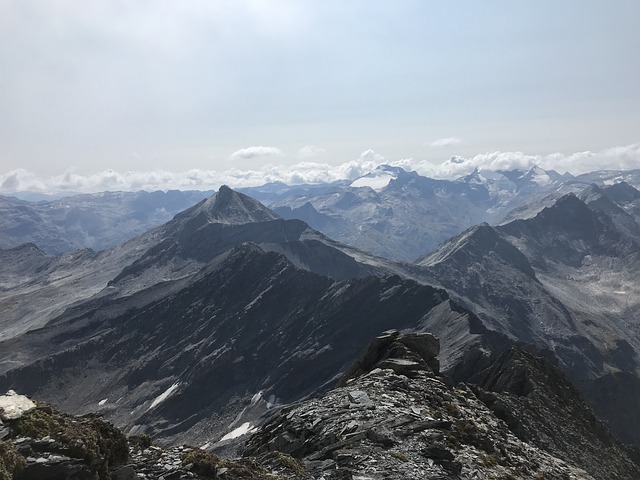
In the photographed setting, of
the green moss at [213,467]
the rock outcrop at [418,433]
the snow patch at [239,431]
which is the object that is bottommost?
the snow patch at [239,431]

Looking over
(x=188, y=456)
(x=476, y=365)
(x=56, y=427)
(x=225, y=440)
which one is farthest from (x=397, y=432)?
(x=225, y=440)

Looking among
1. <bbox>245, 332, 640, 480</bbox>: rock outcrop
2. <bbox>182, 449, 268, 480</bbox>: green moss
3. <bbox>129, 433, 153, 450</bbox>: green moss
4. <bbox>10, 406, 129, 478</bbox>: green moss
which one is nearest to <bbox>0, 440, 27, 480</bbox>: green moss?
<bbox>10, 406, 129, 478</bbox>: green moss

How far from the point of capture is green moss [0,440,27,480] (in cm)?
1555

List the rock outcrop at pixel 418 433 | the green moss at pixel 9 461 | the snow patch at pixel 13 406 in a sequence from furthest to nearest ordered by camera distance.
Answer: the rock outcrop at pixel 418 433
the snow patch at pixel 13 406
the green moss at pixel 9 461

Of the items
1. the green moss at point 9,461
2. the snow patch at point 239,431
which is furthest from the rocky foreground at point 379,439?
the snow patch at point 239,431

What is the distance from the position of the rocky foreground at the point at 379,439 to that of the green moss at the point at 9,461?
0.11 feet

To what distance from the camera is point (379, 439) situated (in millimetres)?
27578

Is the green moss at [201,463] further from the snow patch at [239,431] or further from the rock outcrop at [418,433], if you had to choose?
the snow patch at [239,431]

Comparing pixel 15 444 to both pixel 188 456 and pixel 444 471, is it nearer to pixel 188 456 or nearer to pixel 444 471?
pixel 188 456

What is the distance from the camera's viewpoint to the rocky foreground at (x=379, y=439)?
17891 millimetres

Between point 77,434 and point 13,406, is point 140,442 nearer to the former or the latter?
point 77,434

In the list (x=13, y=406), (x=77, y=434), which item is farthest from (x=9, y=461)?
(x=13, y=406)

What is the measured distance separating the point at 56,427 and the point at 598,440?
54.6m

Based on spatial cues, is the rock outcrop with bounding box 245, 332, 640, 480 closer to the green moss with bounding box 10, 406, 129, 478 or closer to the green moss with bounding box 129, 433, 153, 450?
the green moss with bounding box 129, 433, 153, 450
